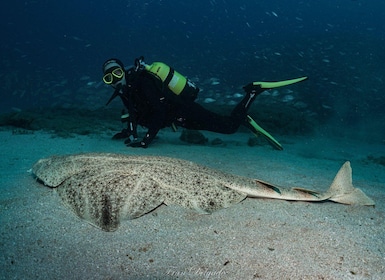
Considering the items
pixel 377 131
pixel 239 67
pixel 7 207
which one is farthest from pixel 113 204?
pixel 239 67

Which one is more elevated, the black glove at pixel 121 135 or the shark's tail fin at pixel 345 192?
the shark's tail fin at pixel 345 192

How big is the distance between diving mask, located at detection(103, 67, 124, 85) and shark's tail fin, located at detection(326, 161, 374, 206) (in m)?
4.92

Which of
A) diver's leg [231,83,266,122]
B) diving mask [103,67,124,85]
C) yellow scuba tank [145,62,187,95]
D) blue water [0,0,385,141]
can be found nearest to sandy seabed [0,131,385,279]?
diving mask [103,67,124,85]

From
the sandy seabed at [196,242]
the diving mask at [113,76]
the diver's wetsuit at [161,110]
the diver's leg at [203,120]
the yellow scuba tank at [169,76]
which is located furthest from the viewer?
the diver's leg at [203,120]

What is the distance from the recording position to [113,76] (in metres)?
6.09

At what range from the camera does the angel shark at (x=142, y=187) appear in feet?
8.73

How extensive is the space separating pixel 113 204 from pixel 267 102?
15644mm

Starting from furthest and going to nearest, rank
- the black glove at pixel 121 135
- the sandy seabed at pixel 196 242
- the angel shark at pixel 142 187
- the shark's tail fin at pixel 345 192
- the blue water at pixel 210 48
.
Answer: the blue water at pixel 210 48 → the black glove at pixel 121 135 → the shark's tail fin at pixel 345 192 → the angel shark at pixel 142 187 → the sandy seabed at pixel 196 242

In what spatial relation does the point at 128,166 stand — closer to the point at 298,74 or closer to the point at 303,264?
the point at 303,264

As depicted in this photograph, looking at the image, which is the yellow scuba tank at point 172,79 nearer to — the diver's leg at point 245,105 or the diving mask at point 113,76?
the diving mask at point 113,76


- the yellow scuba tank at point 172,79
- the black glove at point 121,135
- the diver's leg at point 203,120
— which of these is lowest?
the black glove at point 121,135

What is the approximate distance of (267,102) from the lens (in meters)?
16.9

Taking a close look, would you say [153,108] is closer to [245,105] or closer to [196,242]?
[245,105]

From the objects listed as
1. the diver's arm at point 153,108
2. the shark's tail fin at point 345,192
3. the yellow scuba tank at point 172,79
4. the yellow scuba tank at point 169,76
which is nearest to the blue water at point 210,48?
the yellow scuba tank at point 172,79
